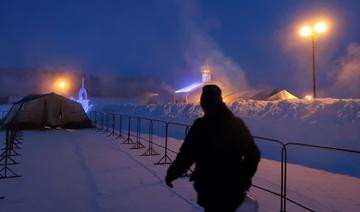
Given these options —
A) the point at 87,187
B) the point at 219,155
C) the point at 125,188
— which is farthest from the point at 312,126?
the point at 219,155

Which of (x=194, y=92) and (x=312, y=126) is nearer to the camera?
(x=312, y=126)

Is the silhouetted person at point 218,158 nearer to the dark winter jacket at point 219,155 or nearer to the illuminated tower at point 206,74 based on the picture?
the dark winter jacket at point 219,155

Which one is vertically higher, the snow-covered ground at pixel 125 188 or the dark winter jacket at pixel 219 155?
the dark winter jacket at pixel 219 155

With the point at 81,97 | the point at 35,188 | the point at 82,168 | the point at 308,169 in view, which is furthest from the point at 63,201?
the point at 81,97

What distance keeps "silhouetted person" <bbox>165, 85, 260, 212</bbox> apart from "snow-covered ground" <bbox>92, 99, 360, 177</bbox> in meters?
7.53

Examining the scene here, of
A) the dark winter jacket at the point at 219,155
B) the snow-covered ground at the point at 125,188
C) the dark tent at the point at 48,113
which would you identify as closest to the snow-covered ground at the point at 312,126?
the snow-covered ground at the point at 125,188

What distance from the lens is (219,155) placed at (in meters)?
3.36

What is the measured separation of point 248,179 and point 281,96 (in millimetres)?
40260

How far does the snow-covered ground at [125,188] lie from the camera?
6.65m

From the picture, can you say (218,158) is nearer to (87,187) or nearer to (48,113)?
(87,187)

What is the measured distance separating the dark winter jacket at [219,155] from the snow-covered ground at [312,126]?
24.7 feet

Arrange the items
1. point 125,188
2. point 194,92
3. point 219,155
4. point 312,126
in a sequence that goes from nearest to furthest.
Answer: point 219,155, point 125,188, point 312,126, point 194,92

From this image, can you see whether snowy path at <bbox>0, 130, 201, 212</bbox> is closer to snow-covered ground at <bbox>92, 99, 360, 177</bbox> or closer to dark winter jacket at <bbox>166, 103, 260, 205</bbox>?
Answer: dark winter jacket at <bbox>166, 103, 260, 205</bbox>

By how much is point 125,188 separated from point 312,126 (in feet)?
29.6
